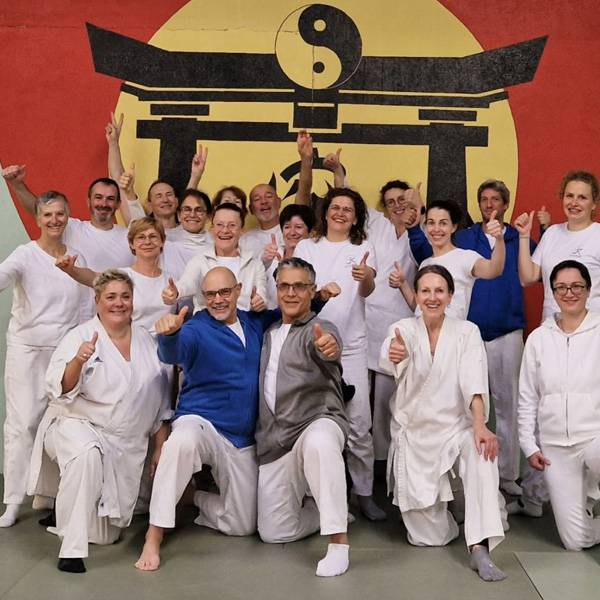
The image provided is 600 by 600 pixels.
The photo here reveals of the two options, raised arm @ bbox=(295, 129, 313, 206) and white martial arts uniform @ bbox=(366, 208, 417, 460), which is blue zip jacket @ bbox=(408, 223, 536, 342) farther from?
raised arm @ bbox=(295, 129, 313, 206)

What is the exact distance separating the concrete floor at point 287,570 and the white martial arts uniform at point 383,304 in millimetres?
708

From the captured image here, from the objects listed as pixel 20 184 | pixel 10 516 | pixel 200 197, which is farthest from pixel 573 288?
pixel 20 184

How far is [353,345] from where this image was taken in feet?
13.9

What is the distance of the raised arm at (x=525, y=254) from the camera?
167 inches

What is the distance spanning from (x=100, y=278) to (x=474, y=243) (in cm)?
203

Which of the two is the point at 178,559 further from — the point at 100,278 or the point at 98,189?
the point at 98,189

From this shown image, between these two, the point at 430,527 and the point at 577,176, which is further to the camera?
the point at 577,176

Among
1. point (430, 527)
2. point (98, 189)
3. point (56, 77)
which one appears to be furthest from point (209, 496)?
point (56, 77)

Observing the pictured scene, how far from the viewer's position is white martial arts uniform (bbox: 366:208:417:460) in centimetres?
466

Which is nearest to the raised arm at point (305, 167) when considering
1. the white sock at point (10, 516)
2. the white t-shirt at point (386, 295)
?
the white t-shirt at point (386, 295)

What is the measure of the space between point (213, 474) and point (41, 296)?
130 cm

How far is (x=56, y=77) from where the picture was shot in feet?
17.0

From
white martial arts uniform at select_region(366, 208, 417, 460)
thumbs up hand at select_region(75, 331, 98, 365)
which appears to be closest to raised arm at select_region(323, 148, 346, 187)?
white martial arts uniform at select_region(366, 208, 417, 460)

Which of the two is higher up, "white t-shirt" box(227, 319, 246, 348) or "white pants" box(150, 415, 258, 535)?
"white t-shirt" box(227, 319, 246, 348)
